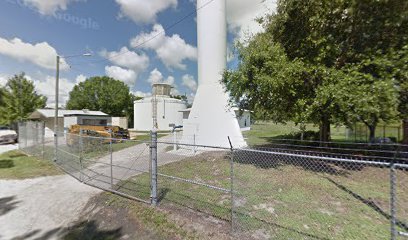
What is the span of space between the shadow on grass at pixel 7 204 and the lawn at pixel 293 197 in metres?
2.68

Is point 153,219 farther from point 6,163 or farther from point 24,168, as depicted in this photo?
point 6,163

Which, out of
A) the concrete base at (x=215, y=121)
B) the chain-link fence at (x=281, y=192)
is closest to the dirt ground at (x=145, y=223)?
the chain-link fence at (x=281, y=192)

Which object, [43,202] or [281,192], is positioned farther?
[43,202]

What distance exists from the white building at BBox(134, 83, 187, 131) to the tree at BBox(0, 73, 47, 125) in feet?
53.1

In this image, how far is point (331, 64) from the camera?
7.61 metres

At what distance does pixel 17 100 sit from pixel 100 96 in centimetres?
2484

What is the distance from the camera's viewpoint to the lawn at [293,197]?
13.3ft

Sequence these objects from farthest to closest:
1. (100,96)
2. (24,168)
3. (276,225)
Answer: (100,96), (24,168), (276,225)

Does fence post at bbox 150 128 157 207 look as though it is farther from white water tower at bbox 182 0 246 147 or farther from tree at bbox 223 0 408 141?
white water tower at bbox 182 0 246 147

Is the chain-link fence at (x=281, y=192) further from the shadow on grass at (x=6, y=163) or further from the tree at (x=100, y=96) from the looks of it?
the tree at (x=100, y=96)

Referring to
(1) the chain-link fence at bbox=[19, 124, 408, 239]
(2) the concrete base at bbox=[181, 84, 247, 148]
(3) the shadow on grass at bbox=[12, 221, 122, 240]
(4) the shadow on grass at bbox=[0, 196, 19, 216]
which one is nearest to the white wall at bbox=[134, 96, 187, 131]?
(2) the concrete base at bbox=[181, 84, 247, 148]

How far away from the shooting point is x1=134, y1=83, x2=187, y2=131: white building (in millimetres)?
40625

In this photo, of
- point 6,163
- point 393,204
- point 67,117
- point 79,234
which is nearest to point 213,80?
point 79,234

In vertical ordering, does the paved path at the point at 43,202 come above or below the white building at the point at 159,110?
below
